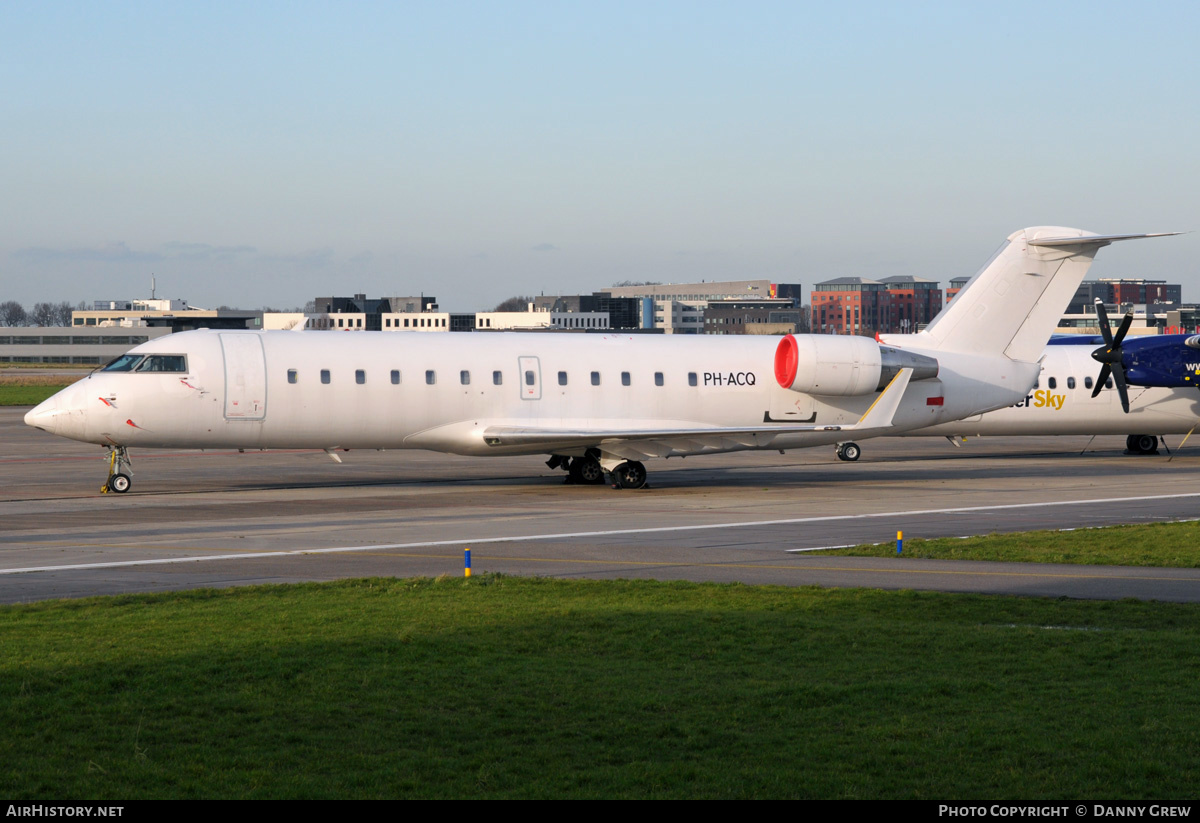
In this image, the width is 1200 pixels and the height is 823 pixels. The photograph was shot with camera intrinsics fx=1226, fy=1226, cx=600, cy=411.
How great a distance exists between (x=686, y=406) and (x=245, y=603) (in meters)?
18.6

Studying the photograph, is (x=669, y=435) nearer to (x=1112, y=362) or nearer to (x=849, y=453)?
(x=849, y=453)

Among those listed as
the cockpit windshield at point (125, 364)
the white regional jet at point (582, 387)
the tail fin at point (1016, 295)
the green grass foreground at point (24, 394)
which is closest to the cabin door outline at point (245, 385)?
the white regional jet at point (582, 387)

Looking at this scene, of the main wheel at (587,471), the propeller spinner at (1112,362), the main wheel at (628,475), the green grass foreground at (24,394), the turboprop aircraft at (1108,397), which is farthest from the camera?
the green grass foreground at (24,394)

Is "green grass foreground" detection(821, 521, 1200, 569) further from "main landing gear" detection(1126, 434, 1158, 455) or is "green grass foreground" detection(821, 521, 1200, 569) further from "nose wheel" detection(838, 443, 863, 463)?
"main landing gear" detection(1126, 434, 1158, 455)

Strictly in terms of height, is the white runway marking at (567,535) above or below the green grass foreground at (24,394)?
below

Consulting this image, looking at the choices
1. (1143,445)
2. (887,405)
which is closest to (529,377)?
(887,405)

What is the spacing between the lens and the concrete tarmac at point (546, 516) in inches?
716

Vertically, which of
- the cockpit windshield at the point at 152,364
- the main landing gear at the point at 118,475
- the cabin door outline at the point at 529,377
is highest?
the cockpit windshield at the point at 152,364

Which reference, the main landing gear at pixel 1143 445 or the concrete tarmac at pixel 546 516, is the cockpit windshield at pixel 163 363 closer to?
the concrete tarmac at pixel 546 516

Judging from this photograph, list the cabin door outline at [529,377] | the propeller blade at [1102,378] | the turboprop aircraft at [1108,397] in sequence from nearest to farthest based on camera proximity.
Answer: the cabin door outline at [529,377]
the turboprop aircraft at [1108,397]
the propeller blade at [1102,378]

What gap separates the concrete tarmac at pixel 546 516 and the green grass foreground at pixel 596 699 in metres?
3.07

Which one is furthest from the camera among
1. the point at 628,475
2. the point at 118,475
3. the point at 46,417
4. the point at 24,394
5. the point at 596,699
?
the point at 24,394

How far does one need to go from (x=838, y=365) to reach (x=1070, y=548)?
12049mm

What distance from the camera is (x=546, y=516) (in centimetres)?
2611
